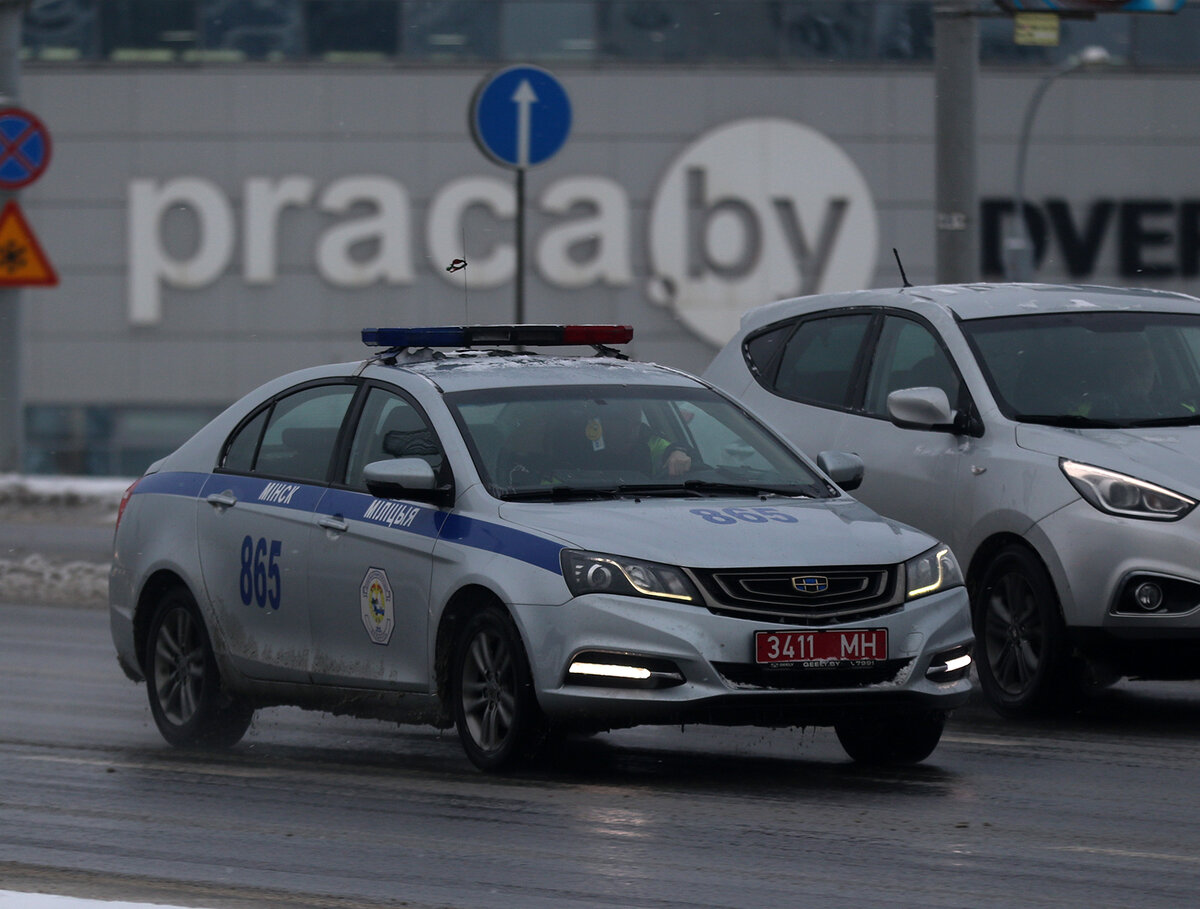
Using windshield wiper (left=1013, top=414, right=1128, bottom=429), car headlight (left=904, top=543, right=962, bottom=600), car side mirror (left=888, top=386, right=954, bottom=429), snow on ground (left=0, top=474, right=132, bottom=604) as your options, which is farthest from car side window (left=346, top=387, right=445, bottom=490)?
snow on ground (left=0, top=474, right=132, bottom=604)

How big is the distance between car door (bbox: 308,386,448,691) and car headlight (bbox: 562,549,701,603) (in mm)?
732

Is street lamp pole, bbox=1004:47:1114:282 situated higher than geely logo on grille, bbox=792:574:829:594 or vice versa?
street lamp pole, bbox=1004:47:1114:282

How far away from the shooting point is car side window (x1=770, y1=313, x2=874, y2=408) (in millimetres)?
11188

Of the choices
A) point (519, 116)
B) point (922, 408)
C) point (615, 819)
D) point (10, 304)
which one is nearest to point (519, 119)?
point (519, 116)

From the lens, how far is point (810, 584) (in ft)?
25.0

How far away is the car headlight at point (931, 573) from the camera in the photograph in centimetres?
789

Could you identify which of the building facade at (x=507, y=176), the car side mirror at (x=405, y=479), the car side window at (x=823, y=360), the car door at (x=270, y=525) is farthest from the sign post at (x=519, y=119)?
the building facade at (x=507, y=176)

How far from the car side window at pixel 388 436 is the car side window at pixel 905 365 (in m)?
2.81

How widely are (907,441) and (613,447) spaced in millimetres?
2450

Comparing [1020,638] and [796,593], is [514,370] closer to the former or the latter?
[796,593]

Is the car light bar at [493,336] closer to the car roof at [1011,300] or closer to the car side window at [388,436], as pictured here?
the car side window at [388,436]

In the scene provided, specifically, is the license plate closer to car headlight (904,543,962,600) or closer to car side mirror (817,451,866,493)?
car headlight (904,543,962,600)

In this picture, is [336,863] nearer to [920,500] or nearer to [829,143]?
[920,500]

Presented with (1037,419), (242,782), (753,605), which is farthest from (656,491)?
(1037,419)
